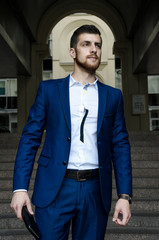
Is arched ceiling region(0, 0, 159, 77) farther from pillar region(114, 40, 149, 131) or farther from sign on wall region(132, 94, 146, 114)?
sign on wall region(132, 94, 146, 114)

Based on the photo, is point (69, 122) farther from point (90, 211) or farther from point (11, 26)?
point (11, 26)

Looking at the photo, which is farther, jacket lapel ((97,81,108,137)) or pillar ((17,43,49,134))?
pillar ((17,43,49,134))

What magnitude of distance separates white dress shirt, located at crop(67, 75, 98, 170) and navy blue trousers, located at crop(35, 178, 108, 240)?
4.2 inches

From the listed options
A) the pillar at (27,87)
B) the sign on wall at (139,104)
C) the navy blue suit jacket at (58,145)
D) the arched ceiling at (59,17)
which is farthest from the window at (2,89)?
the navy blue suit jacket at (58,145)

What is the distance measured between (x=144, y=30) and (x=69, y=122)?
8514 mm

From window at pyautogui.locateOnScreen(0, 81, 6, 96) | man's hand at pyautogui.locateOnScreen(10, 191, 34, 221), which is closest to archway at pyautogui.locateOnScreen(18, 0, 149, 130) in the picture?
window at pyautogui.locateOnScreen(0, 81, 6, 96)

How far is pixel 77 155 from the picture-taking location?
1.69m

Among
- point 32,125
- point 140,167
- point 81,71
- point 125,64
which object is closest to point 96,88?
point 81,71

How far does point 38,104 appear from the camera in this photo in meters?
1.75

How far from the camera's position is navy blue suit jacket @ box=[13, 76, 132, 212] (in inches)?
64.2

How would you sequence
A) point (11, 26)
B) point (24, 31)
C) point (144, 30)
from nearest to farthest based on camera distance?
1. point (11, 26)
2. point (144, 30)
3. point (24, 31)

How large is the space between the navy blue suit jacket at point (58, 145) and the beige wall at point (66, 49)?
1882cm

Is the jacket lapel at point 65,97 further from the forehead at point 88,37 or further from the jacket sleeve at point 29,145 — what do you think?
the forehead at point 88,37

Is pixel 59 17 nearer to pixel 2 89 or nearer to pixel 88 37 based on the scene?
pixel 2 89
